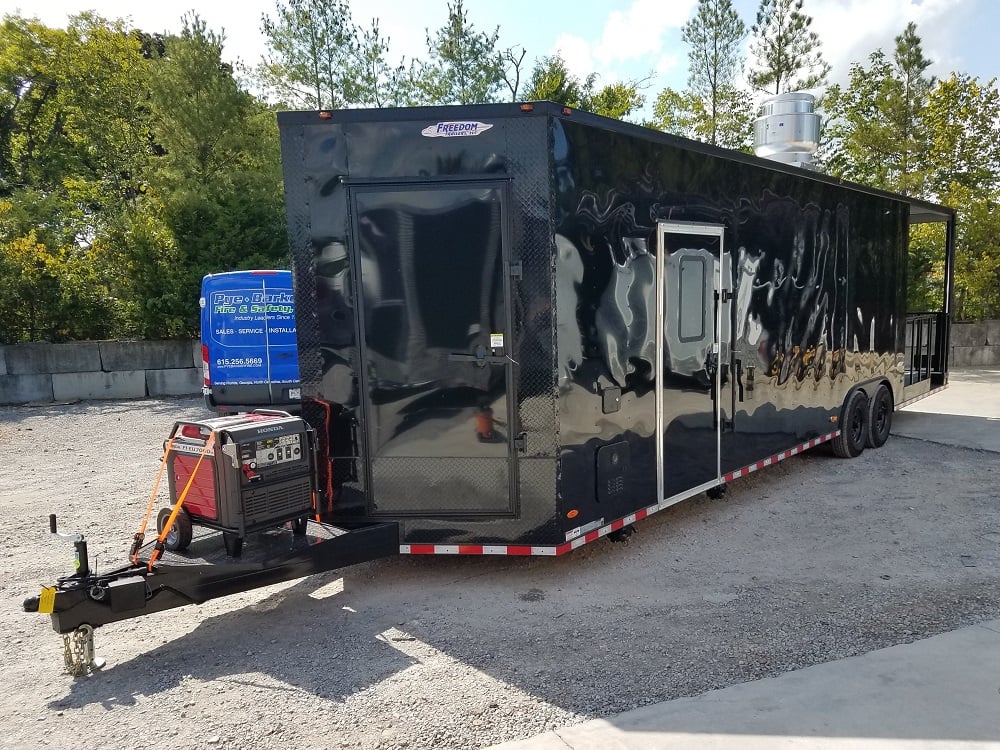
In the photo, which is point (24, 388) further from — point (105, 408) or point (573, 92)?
point (573, 92)

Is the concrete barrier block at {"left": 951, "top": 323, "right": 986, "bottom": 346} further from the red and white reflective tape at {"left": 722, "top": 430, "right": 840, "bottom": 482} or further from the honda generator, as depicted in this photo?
the honda generator

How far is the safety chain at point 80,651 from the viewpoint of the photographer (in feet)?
11.5

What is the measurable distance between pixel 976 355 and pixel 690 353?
51.4 feet

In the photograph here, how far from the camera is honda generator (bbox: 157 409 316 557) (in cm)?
394

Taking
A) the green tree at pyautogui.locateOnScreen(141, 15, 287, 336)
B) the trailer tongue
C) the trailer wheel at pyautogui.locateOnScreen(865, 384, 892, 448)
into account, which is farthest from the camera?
the green tree at pyautogui.locateOnScreen(141, 15, 287, 336)

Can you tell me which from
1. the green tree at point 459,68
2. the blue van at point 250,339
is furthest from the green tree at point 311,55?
the blue van at point 250,339

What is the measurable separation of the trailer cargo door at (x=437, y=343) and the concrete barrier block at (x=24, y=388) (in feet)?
39.8

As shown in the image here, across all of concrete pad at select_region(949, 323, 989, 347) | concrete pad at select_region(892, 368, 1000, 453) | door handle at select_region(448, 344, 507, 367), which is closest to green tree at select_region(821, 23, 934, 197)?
concrete pad at select_region(949, 323, 989, 347)

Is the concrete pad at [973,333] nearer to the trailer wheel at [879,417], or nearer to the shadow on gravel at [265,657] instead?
the trailer wheel at [879,417]

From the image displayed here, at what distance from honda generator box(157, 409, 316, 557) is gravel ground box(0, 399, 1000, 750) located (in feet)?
2.03

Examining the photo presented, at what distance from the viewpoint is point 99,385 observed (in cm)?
1392

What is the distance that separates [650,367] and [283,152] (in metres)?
2.78

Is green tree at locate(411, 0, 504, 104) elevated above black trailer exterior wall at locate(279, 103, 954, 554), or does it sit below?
above

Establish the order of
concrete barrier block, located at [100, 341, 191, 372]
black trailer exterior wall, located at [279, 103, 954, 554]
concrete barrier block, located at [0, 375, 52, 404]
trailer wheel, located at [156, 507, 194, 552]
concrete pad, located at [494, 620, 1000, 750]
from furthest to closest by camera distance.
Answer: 1. concrete barrier block, located at [100, 341, 191, 372]
2. concrete barrier block, located at [0, 375, 52, 404]
3. black trailer exterior wall, located at [279, 103, 954, 554]
4. trailer wheel, located at [156, 507, 194, 552]
5. concrete pad, located at [494, 620, 1000, 750]
